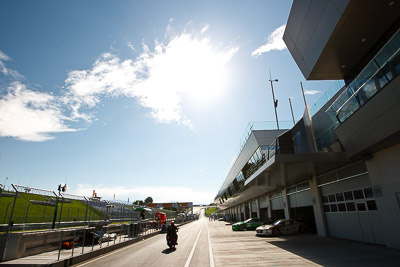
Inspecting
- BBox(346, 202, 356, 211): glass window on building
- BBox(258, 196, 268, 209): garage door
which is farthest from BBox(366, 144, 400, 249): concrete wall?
BBox(258, 196, 268, 209): garage door

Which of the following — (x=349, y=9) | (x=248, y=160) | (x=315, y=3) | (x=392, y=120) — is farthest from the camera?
(x=248, y=160)

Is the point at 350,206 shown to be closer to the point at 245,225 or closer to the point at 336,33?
the point at 336,33

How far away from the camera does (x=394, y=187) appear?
10641mm

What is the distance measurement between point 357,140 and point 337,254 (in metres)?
5.69

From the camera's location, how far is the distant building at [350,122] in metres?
9.84

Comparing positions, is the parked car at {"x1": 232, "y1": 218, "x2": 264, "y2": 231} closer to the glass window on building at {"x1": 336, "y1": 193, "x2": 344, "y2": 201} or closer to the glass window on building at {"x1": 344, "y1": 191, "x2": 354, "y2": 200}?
the glass window on building at {"x1": 336, "y1": 193, "x2": 344, "y2": 201}

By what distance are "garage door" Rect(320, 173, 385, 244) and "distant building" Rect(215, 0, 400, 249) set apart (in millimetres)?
55

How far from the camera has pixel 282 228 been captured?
19.8m

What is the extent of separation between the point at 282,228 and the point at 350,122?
11.9 meters

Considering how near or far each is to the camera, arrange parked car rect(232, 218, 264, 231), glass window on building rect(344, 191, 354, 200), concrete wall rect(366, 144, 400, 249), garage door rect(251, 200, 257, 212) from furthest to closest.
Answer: garage door rect(251, 200, 257, 212) < parked car rect(232, 218, 264, 231) < glass window on building rect(344, 191, 354, 200) < concrete wall rect(366, 144, 400, 249)

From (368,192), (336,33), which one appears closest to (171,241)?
(368,192)

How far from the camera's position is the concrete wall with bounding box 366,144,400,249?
10539 mm

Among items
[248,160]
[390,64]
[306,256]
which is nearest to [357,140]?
[390,64]

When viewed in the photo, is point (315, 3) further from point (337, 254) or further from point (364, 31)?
point (337, 254)
